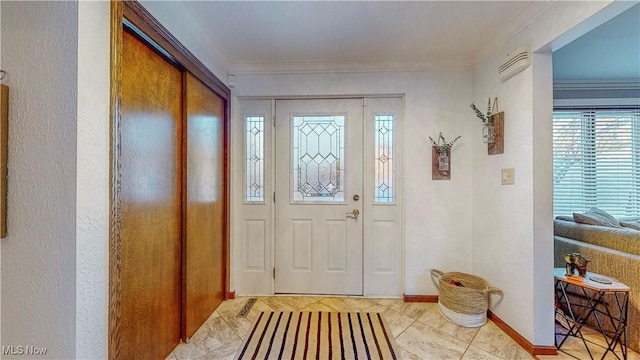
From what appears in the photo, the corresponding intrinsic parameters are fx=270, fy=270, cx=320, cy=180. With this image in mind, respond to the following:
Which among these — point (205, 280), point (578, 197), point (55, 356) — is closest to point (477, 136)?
point (578, 197)

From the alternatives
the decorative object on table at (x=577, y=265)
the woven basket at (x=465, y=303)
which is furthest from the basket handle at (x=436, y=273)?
the decorative object on table at (x=577, y=265)

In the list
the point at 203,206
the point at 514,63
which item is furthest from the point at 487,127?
the point at 203,206

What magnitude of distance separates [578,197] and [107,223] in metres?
4.76

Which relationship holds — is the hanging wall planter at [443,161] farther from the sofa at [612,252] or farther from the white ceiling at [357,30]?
the sofa at [612,252]

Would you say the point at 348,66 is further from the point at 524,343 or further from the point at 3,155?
the point at 524,343

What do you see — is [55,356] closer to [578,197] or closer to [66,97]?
[66,97]

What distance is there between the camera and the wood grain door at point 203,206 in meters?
2.00

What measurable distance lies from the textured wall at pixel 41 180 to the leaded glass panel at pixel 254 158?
71.7 inches

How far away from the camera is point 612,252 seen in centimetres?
202

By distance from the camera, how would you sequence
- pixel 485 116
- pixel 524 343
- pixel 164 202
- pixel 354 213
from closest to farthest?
pixel 164 202 < pixel 524 343 < pixel 485 116 < pixel 354 213

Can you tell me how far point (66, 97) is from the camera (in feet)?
3.50

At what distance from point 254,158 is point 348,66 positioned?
1349 millimetres

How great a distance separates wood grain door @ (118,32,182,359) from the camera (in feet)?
4.60

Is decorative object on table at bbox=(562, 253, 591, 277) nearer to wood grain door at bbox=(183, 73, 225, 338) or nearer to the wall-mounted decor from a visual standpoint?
wood grain door at bbox=(183, 73, 225, 338)
